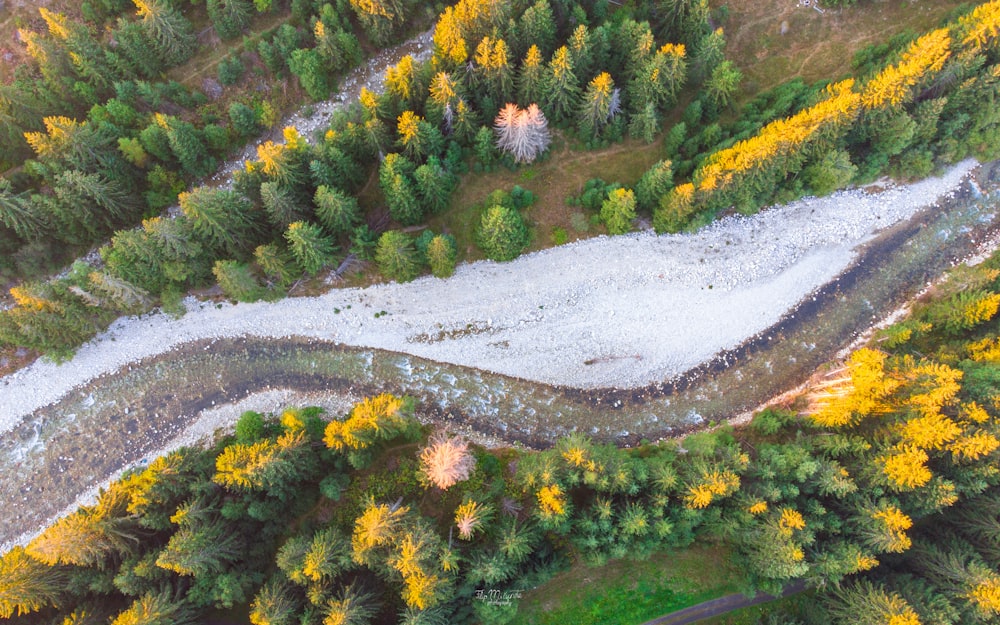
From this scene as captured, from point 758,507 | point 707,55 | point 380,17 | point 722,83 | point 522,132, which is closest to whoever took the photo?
point 758,507

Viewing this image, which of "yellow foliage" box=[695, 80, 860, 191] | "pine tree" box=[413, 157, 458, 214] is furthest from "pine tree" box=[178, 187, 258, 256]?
"yellow foliage" box=[695, 80, 860, 191]

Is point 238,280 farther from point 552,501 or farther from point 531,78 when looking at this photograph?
point 552,501

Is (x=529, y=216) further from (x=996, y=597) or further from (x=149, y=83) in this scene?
(x=996, y=597)

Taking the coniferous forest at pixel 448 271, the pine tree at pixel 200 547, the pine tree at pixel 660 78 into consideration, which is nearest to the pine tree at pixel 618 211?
the coniferous forest at pixel 448 271

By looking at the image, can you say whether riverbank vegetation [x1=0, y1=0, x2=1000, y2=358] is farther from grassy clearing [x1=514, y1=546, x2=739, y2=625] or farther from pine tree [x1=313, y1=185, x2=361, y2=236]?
grassy clearing [x1=514, y1=546, x2=739, y2=625]

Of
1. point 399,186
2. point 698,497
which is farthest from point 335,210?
point 698,497

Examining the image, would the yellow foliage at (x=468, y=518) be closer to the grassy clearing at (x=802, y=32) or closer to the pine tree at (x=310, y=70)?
the pine tree at (x=310, y=70)
